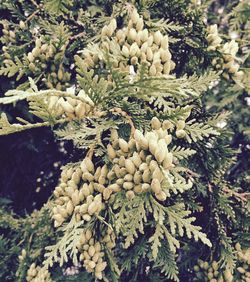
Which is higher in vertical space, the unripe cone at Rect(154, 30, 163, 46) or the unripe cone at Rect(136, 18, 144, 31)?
the unripe cone at Rect(136, 18, 144, 31)

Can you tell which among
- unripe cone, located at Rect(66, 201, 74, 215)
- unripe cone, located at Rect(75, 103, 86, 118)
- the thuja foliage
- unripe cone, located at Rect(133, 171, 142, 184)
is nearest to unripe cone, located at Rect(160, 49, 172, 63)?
the thuja foliage

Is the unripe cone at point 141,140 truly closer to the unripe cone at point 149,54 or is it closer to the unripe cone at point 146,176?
the unripe cone at point 146,176

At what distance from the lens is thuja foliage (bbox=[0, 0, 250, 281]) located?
1.55 meters

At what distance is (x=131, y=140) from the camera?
4.92 feet

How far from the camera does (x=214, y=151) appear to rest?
2.23 meters

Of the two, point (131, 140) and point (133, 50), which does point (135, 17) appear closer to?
point (133, 50)

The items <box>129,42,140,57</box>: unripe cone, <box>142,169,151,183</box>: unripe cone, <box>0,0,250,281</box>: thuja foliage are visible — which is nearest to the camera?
<box>142,169,151,183</box>: unripe cone

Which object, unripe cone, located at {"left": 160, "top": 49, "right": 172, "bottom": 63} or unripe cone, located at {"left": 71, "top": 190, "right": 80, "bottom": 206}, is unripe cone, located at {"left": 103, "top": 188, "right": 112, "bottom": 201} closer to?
unripe cone, located at {"left": 71, "top": 190, "right": 80, "bottom": 206}

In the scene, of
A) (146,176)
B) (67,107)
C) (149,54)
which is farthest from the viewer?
(149,54)

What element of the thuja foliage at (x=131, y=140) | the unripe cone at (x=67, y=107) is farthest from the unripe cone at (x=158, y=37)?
the unripe cone at (x=67, y=107)

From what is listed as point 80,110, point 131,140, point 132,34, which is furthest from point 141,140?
point 132,34

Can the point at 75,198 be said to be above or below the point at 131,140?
below

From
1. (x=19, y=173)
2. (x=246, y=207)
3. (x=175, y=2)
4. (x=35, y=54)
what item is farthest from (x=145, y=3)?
(x=19, y=173)

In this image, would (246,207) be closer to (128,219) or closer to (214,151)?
(214,151)
